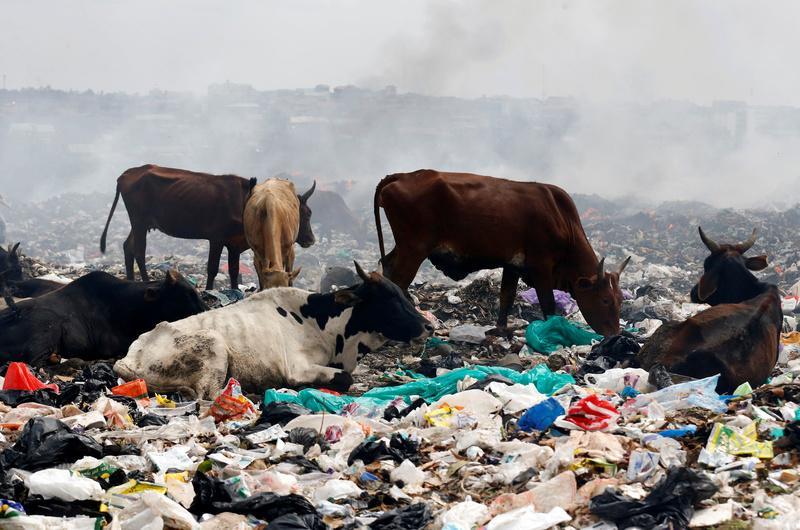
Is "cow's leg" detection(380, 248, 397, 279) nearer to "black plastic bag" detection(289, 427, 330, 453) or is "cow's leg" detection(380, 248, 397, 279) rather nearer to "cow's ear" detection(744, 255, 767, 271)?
"cow's ear" detection(744, 255, 767, 271)

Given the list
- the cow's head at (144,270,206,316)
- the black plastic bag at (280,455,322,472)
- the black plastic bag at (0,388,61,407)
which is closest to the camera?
the black plastic bag at (280,455,322,472)

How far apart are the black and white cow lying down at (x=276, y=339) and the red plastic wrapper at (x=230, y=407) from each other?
0.54 metres

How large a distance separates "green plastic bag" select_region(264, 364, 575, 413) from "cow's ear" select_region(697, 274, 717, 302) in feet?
6.63

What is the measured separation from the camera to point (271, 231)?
390 inches

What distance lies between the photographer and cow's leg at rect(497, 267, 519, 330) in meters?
9.62

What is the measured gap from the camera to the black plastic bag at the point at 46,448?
16.2 feet

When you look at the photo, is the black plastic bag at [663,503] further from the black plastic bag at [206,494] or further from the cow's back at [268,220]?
the cow's back at [268,220]

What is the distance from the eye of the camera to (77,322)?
7898mm

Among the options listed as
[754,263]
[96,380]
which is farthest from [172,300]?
[754,263]

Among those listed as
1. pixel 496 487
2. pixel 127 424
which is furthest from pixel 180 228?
pixel 496 487

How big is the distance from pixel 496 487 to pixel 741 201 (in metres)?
30.1

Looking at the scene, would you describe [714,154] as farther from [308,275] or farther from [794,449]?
[794,449]

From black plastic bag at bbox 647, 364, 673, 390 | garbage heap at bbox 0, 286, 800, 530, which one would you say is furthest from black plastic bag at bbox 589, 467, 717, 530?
black plastic bag at bbox 647, 364, 673, 390

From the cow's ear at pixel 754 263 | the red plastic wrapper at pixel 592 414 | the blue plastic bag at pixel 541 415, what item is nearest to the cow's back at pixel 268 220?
the cow's ear at pixel 754 263
